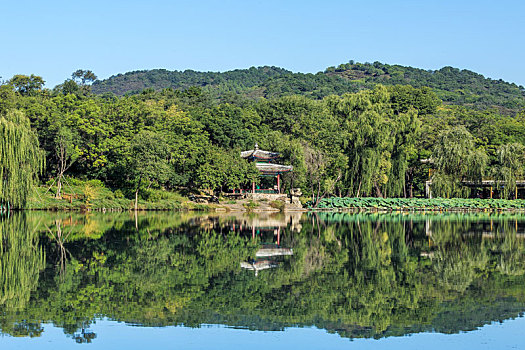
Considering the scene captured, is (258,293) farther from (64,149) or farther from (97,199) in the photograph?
(64,149)

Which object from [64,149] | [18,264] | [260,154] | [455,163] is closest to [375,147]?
[455,163]

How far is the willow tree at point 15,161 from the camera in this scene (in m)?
30.2

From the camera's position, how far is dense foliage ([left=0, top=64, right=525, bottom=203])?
1679 inches

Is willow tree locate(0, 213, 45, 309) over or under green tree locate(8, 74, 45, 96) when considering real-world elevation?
under

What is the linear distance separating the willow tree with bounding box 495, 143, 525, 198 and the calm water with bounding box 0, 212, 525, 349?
2809cm

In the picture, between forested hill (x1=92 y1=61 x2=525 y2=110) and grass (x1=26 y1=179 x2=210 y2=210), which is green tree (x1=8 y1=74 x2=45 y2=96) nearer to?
grass (x1=26 y1=179 x2=210 y2=210)

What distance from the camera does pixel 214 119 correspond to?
166 ft

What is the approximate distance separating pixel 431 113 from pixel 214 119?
31401 millimetres

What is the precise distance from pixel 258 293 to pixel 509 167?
134ft

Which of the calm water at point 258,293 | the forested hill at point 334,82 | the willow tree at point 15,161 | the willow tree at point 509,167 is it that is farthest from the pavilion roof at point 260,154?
the forested hill at point 334,82

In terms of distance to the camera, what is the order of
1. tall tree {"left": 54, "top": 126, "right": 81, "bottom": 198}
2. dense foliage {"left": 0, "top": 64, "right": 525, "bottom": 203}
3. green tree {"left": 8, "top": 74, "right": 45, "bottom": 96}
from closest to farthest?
1. tall tree {"left": 54, "top": 126, "right": 81, "bottom": 198}
2. dense foliage {"left": 0, "top": 64, "right": 525, "bottom": 203}
3. green tree {"left": 8, "top": 74, "right": 45, "bottom": 96}


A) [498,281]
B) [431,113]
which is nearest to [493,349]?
[498,281]

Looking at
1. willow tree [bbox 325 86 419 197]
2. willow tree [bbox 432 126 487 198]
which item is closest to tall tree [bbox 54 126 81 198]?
willow tree [bbox 325 86 419 197]

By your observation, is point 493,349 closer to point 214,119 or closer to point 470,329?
point 470,329
